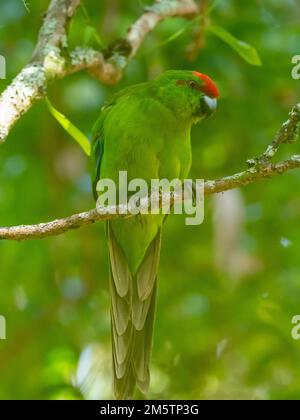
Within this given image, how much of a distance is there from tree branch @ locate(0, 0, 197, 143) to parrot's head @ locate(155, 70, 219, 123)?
210 mm

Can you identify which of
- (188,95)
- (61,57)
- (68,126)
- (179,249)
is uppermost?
(179,249)

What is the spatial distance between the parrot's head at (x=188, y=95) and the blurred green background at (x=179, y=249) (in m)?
0.83

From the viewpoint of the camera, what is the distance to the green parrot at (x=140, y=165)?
3215mm

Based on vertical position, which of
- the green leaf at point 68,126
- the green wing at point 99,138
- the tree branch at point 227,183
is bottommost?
the tree branch at point 227,183

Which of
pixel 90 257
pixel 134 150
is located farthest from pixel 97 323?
pixel 134 150

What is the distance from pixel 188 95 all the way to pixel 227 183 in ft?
3.51

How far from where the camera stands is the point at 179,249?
4793mm

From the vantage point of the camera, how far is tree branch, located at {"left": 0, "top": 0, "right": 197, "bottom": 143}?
2.60 metres

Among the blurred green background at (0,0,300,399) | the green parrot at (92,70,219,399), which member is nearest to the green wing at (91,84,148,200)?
the green parrot at (92,70,219,399)

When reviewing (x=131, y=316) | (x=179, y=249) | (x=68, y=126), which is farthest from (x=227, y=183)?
(x=179, y=249)

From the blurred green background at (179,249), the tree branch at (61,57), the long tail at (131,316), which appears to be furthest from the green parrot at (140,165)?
the blurred green background at (179,249)

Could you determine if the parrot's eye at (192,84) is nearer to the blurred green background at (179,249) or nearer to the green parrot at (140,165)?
the green parrot at (140,165)

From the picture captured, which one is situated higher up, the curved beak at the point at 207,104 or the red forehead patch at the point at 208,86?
the red forehead patch at the point at 208,86

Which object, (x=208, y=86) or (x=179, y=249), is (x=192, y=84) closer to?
(x=208, y=86)
